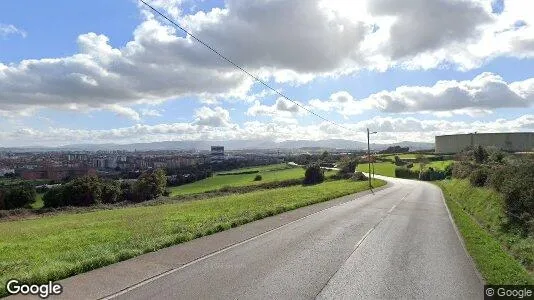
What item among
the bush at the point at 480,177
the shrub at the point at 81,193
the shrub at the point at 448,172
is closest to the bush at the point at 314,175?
the shrub at the point at 448,172

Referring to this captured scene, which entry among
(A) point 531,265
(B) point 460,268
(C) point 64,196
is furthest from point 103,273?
(C) point 64,196

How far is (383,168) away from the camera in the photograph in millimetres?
128875

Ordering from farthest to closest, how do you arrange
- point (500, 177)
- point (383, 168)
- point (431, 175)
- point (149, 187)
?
point (383, 168) → point (431, 175) → point (149, 187) → point (500, 177)

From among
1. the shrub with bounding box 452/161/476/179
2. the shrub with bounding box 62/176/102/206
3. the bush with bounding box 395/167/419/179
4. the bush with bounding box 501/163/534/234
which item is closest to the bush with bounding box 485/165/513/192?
the bush with bounding box 501/163/534/234

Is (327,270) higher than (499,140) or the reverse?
the reverse

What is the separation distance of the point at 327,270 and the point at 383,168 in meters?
119

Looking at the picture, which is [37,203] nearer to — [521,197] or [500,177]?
[500,177]

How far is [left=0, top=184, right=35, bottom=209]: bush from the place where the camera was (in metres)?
76.5

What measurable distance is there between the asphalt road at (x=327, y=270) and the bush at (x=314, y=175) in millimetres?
73147

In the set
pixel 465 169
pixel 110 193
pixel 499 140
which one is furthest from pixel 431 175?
pixel 110 193

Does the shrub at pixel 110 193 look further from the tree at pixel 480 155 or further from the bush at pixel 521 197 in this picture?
the bush at pixel 521 197

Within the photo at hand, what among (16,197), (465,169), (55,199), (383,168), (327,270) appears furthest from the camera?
(383,168)

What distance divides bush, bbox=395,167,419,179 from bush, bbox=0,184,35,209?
7907 cm

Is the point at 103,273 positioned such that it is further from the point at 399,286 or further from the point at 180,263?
the point at 399,286
